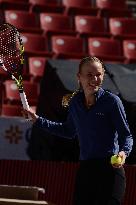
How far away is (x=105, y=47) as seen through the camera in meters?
10.3

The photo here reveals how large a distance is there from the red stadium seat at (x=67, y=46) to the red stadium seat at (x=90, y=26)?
43cm

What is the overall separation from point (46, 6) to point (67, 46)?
1.20 meters

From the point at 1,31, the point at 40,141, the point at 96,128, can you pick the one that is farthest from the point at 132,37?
the point at 96,128

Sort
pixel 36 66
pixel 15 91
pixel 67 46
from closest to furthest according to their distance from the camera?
pixel 15 91
pixel 36 66
pixel 67 46

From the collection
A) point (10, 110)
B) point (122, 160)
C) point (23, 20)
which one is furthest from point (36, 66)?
point (122, 160)

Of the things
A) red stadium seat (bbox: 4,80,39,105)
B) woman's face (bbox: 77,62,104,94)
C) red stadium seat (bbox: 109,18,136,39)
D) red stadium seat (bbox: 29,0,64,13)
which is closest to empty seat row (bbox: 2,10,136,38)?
red stadium seat (bbox: 109,18,136,39)

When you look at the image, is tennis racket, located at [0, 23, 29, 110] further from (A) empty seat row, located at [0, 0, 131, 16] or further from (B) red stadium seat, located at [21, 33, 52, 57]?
(A) empty seat row, located at [0, 0, 131, 16]

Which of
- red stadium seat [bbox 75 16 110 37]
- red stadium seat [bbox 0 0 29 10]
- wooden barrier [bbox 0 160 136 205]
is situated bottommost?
wooden barrier [bbox 0 160 136 205]

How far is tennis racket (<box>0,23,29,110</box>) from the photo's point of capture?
15.6 ft

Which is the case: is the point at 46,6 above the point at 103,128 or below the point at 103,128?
above

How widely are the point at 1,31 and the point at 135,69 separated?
204 centimetres

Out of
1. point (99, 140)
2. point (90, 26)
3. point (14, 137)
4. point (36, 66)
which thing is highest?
point (90, 26)

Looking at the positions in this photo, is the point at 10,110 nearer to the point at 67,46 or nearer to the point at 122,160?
the point at 67,46

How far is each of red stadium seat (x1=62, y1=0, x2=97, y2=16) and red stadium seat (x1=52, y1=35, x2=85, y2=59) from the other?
3.54 ft
